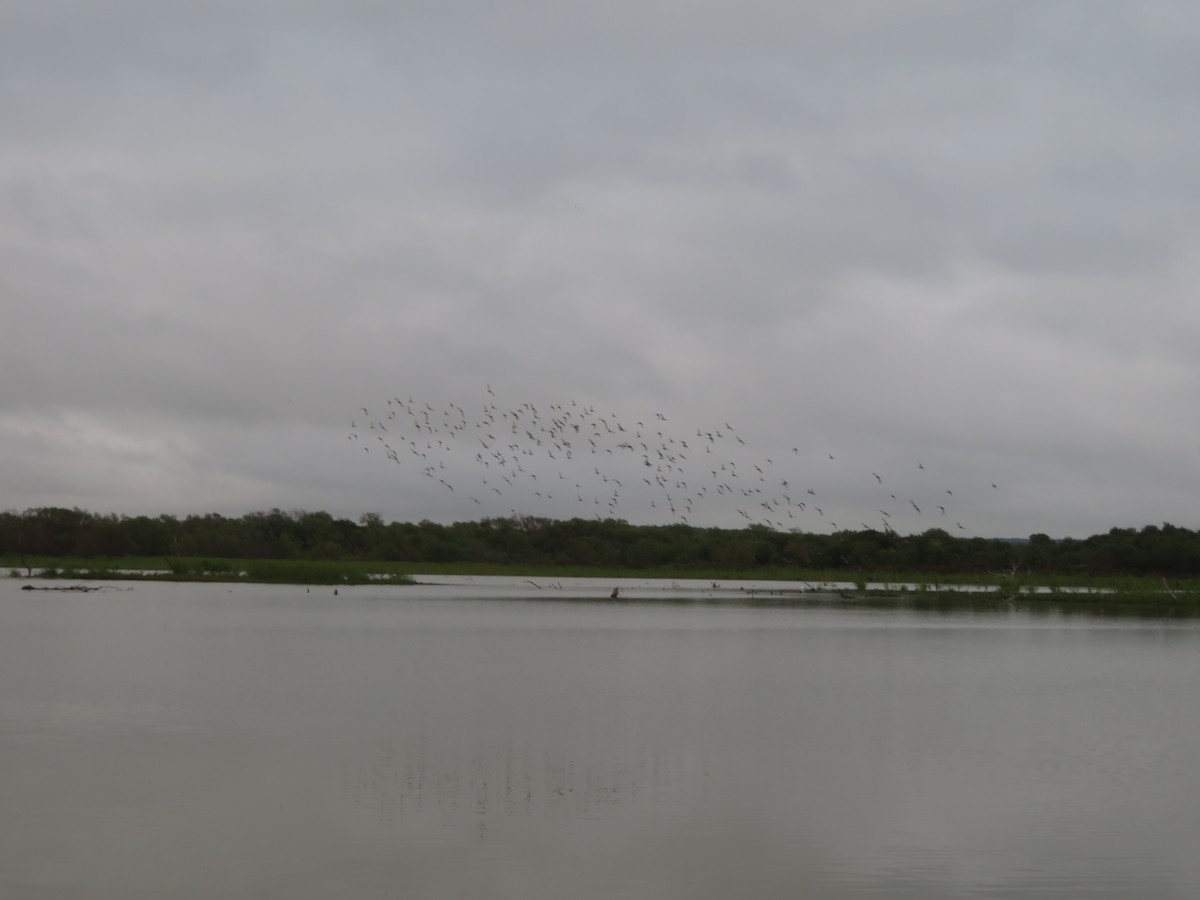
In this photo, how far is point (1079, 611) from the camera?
55.7 meters

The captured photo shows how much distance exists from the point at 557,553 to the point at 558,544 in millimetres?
823

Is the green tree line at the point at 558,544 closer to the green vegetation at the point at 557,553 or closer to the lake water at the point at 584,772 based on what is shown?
the green vegetation at the point at 557,553

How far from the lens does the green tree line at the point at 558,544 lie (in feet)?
283

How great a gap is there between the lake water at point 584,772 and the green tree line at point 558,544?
183 feet

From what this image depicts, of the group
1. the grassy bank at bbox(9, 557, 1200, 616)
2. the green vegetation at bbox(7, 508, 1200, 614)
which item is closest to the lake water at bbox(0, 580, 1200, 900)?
the grassy bank at bbox(9, 557, 1200, 616)

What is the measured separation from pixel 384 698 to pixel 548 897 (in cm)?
1191

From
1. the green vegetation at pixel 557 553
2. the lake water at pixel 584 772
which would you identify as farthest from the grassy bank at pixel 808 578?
the lake water at pixel 584 772

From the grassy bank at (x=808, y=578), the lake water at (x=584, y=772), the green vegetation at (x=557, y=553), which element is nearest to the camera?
the lake water at (x=584, y=772)

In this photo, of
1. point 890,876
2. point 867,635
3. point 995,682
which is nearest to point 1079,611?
point 867,635

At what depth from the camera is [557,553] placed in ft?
327

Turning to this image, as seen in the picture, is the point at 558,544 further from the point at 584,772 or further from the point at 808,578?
the point at 584,772

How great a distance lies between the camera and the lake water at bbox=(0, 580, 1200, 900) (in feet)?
34.6

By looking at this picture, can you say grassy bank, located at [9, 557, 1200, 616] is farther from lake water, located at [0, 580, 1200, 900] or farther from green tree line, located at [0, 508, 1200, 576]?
lake water, located at [0, 580, 1200, 900]

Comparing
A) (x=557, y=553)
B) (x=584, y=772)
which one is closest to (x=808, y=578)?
(x=557, y=553)
